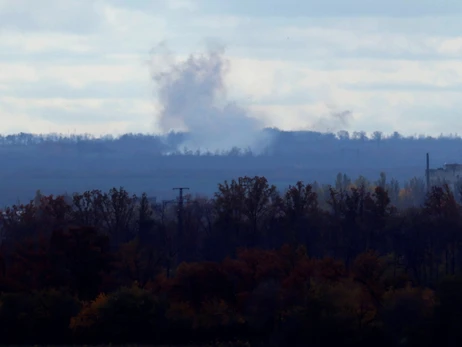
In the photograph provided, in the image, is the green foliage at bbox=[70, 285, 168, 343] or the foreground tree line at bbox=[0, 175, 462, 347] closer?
the foreground tree line at bbox=[0, 175, 462, 347]

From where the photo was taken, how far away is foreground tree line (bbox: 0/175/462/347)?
29562 mm

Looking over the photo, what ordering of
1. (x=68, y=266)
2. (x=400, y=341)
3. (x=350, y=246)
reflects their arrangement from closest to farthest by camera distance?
1. (x=400, y=341)
2. (x=68, y=266)
3. (x=350, y=246)

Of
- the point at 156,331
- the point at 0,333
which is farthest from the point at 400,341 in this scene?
the point at 0,333

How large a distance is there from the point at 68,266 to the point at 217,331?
7.37 m

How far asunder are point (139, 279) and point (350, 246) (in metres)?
11.6

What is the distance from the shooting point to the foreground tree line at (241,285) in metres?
29.6

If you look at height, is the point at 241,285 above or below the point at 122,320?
above

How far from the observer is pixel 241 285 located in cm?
3519

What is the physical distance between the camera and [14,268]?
37562 mm

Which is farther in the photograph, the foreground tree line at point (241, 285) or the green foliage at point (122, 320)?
the green foliage at point (122, 320)

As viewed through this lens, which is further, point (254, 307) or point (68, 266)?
point (68, 266)

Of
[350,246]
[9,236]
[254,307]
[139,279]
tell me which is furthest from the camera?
[9,236]

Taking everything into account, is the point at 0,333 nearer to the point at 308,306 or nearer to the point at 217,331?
the point at 217,331

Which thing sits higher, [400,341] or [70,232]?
[70,232]
